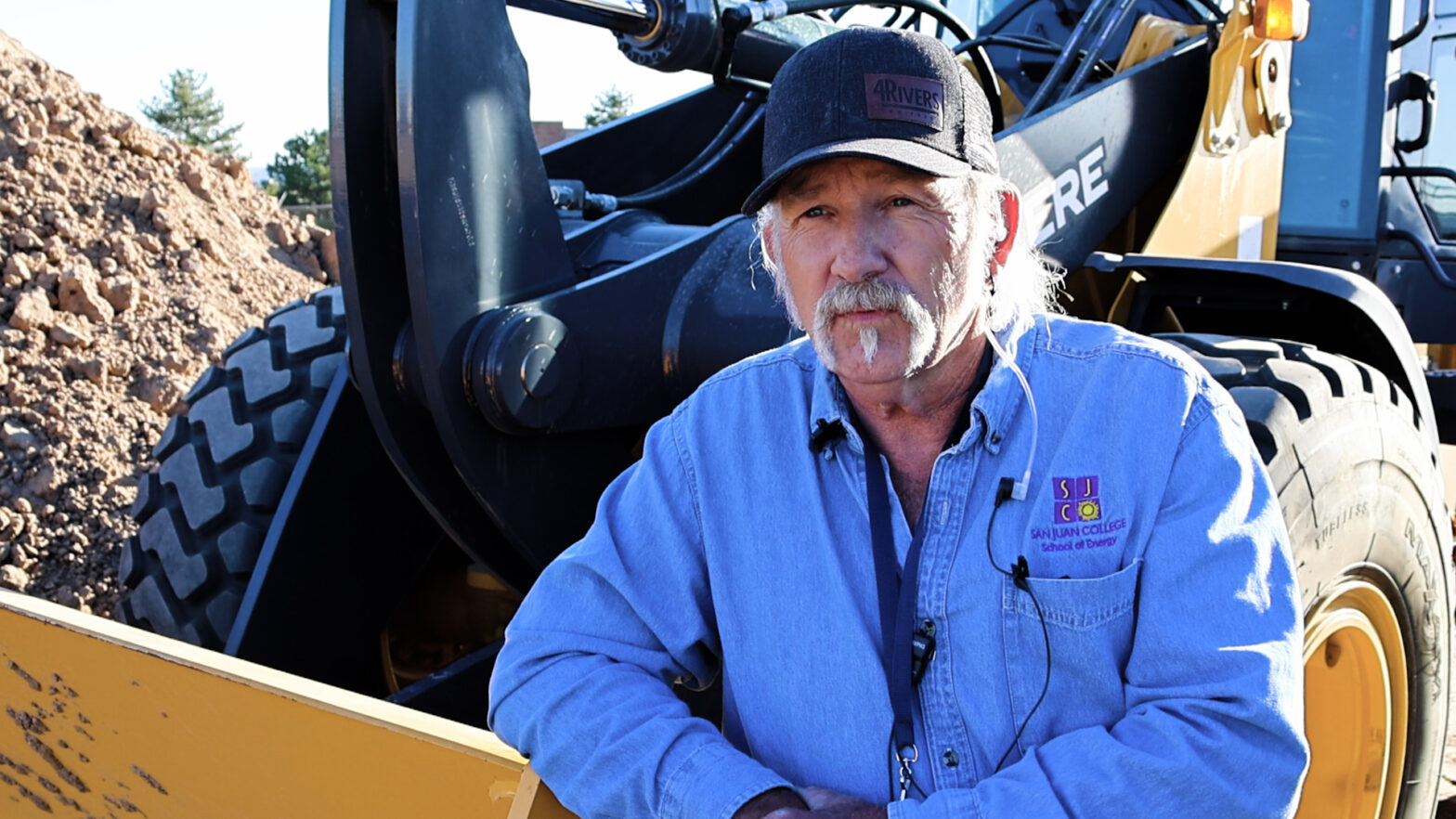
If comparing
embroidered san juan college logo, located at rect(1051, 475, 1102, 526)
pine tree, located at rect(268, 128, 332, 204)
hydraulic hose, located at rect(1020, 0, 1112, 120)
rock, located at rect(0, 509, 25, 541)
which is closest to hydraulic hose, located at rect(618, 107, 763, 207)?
hydraulic hose, located at rect(1020, 0, 1112, 120)

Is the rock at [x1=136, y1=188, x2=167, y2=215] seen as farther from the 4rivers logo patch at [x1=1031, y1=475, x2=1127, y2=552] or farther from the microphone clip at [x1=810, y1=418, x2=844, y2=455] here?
the 4rivers logo patch at [x1=1031, y1=475, x2=1127, y2=552]

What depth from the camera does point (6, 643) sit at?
212 cm

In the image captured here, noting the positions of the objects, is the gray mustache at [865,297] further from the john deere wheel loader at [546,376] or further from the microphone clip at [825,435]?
the john deere wheel loader at [546,376]

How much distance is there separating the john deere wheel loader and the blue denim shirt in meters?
0.19

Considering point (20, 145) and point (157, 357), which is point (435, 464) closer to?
point (157, 357)

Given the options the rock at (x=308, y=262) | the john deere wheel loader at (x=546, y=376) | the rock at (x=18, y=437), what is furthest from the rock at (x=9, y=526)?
the rock at (x=308, y=262)

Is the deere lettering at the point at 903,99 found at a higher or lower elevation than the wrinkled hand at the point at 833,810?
higher

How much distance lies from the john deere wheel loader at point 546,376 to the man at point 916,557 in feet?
0.85

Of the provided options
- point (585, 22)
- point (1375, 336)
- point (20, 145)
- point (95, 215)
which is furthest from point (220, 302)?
point (1375, 336)

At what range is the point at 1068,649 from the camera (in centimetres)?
149

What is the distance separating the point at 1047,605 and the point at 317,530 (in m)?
1.87

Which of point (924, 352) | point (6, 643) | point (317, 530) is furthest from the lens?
point (317, 530)

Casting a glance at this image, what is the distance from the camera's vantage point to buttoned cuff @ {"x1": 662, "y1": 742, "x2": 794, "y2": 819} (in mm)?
1498

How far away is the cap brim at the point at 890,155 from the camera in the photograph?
158 centimetres
